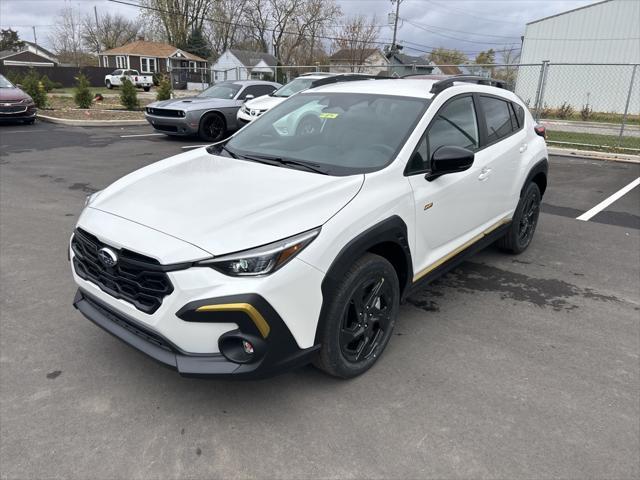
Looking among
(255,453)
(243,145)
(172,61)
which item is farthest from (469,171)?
(172,61)

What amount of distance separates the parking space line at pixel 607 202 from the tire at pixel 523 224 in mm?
1701

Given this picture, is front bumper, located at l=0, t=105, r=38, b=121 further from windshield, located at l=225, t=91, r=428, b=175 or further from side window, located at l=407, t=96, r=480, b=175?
side window, located at l=407, t=96, r=480, b=175

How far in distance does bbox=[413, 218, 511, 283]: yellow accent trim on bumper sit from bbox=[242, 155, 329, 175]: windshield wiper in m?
0.95

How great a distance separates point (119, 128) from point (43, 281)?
40.4ft

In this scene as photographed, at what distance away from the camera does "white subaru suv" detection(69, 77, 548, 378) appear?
7.56 feet

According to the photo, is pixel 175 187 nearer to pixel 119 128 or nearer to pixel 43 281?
pixel 43 281

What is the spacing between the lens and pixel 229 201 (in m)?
2.68

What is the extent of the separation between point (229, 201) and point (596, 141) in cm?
1403

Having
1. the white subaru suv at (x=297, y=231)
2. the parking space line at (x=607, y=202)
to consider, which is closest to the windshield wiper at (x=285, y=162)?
the white subaru suv at (x=297, y=231)

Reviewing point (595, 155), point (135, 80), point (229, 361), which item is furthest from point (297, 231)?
point (135, 80)

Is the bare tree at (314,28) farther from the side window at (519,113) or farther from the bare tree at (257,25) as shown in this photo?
the side window at (519,113)

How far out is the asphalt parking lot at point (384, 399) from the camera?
235 cm

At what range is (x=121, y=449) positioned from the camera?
7.90ft

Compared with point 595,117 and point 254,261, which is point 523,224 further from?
point 595,117
